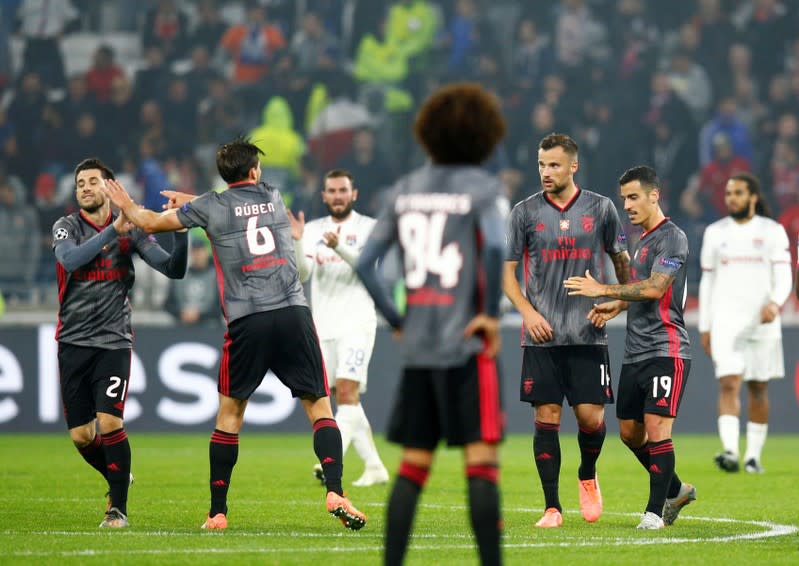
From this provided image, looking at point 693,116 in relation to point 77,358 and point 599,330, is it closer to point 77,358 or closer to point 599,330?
point 599,330

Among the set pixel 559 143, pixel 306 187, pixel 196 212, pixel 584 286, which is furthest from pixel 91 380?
pixel 306 187

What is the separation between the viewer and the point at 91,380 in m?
8.35

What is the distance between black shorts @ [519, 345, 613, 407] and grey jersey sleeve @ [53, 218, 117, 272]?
8.78ft

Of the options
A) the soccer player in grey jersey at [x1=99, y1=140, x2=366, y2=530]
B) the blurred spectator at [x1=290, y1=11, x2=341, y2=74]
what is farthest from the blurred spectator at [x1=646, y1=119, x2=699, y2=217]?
the soccer player in grey jersey at [x1=99, y1=140, x2=366, y2=530]

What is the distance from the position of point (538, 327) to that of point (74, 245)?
2873 mm

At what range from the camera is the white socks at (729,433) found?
497 inches

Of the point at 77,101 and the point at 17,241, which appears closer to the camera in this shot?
the point at 17,241

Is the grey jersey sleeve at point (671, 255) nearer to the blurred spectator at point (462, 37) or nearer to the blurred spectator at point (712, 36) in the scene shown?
the blurred spectator at point (462, 37)

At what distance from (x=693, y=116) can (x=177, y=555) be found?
14.9 m

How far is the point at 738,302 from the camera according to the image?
43.1 feet

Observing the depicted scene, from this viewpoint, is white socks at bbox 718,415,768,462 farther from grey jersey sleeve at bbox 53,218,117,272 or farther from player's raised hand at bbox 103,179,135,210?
player's raised hand at bbox 103,179,135,210

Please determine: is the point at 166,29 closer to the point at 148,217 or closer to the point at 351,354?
the point at 351,354

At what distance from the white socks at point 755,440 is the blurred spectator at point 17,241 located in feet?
30.6

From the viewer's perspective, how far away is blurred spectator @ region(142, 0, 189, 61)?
20.8 meters
